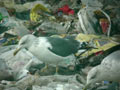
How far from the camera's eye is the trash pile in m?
3.71

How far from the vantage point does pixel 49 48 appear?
3770 millimetres

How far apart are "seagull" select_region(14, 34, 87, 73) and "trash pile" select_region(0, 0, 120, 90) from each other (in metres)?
0.01

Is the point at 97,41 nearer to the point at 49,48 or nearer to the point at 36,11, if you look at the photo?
the point at 49,48

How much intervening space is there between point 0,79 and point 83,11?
2504 millimetres

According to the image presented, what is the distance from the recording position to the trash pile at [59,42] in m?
3.71

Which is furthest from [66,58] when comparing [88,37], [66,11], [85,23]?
[66,11]

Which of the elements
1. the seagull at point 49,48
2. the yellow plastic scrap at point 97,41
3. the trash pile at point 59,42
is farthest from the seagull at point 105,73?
the yellow plastic scrap at point 97,41

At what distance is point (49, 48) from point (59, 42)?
0.21m

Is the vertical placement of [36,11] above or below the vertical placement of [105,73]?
above

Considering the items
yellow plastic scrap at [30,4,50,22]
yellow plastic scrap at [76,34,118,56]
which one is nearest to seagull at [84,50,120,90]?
yellow plastic scrap at [76,34,118,56]

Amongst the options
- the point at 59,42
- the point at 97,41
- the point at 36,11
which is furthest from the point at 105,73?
the point at 36,11

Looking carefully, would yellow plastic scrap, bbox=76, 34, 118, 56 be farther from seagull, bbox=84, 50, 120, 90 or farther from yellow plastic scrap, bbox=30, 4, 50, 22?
yellow plastic scrap, bbox=30, 4, 50, 22

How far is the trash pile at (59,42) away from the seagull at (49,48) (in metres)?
0.01

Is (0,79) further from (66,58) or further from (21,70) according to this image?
(66,58)
